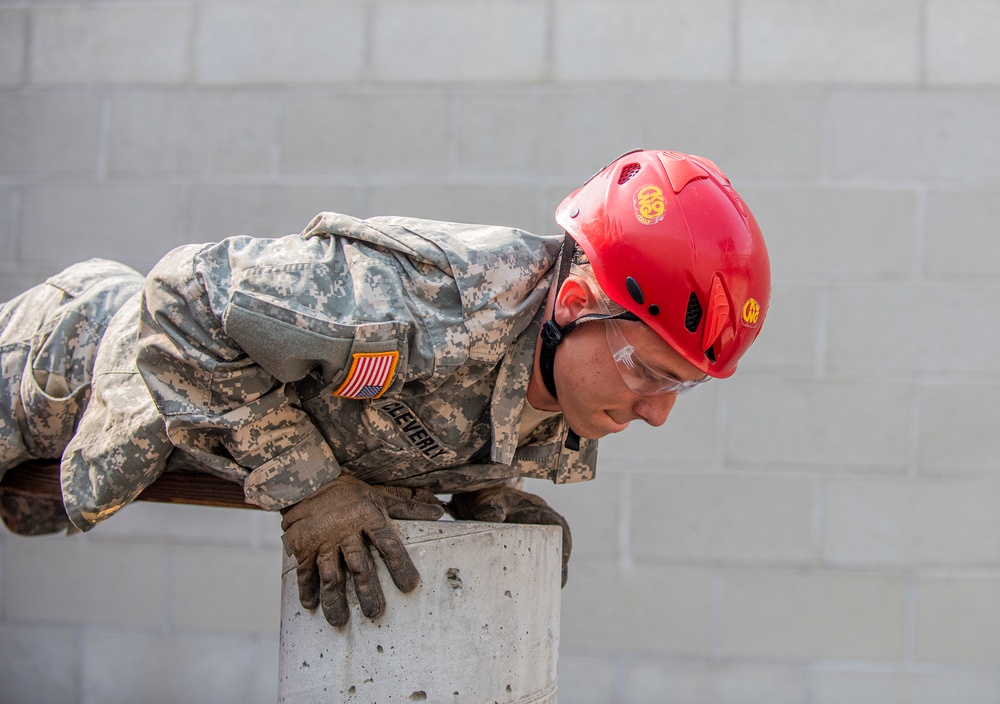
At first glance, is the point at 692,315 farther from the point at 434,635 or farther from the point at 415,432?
the point at 434,635

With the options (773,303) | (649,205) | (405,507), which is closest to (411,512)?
(405,507)

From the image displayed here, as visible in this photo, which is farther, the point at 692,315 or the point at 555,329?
the point at 555,329

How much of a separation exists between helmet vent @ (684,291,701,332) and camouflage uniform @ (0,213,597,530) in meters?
0.32

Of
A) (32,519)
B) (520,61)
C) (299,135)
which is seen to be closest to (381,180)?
(299,135)

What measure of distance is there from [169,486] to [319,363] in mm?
641

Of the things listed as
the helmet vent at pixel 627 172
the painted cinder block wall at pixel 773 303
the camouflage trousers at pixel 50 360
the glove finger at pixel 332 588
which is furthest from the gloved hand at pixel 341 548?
the painted cinder block wall at pixel 773 303

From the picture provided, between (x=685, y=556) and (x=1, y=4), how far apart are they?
10.4ft

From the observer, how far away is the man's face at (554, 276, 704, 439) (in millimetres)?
1995

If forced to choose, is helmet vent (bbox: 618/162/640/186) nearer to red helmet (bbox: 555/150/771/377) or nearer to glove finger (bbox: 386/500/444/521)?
red helmet (bbox: 555/150/771/377)

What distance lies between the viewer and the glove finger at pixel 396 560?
1.91 meters

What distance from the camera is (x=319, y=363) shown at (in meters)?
1.87

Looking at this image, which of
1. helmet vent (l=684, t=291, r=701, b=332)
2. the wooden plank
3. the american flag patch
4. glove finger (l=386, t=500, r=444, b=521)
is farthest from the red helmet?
the wooden plank

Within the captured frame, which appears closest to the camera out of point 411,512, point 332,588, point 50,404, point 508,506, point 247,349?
point 247,349

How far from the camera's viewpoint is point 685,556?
3.62 m
